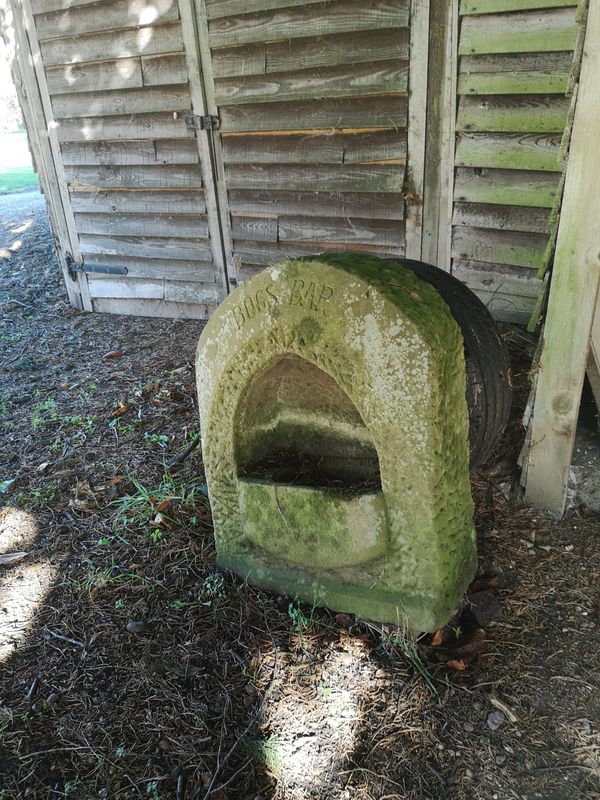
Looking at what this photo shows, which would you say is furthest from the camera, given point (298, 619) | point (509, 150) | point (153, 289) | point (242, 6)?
point (153, 289)

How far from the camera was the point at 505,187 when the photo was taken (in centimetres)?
385

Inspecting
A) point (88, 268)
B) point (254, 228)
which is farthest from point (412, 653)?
point (88, 268)

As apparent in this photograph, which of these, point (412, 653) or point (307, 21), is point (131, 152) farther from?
point (412, 653)

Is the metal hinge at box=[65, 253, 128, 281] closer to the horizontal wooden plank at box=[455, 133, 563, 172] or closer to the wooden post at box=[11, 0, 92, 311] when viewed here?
the wooden post at box=[11, 0, 92, 311]

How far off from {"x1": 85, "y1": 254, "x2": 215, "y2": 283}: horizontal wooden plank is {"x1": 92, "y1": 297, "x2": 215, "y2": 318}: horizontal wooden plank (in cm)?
26

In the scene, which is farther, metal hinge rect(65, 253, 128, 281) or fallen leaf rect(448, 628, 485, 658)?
metal hinge rect(65, 253, 128, 281)

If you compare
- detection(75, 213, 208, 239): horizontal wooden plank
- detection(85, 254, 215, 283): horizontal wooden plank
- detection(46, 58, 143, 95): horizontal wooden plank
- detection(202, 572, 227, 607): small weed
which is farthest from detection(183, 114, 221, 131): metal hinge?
detection(202, 572, 227, 607): small weed

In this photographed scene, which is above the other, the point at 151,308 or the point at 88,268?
the point at 88,268

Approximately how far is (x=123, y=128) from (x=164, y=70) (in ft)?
2.32

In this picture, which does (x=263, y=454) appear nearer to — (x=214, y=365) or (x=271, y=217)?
(x=214, y=365)

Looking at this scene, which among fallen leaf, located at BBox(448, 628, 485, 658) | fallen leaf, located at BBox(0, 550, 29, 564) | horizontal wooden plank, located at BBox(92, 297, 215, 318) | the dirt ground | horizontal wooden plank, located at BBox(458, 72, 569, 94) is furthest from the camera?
horizontal wooden plank, located at BBox(92, 297, 215, 318)

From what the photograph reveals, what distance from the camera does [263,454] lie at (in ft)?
8.91

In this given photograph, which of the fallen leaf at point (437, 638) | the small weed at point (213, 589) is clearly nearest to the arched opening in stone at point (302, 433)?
the small weed at point (213, 589)

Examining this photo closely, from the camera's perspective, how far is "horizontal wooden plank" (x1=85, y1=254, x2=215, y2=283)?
5723 millimetres
